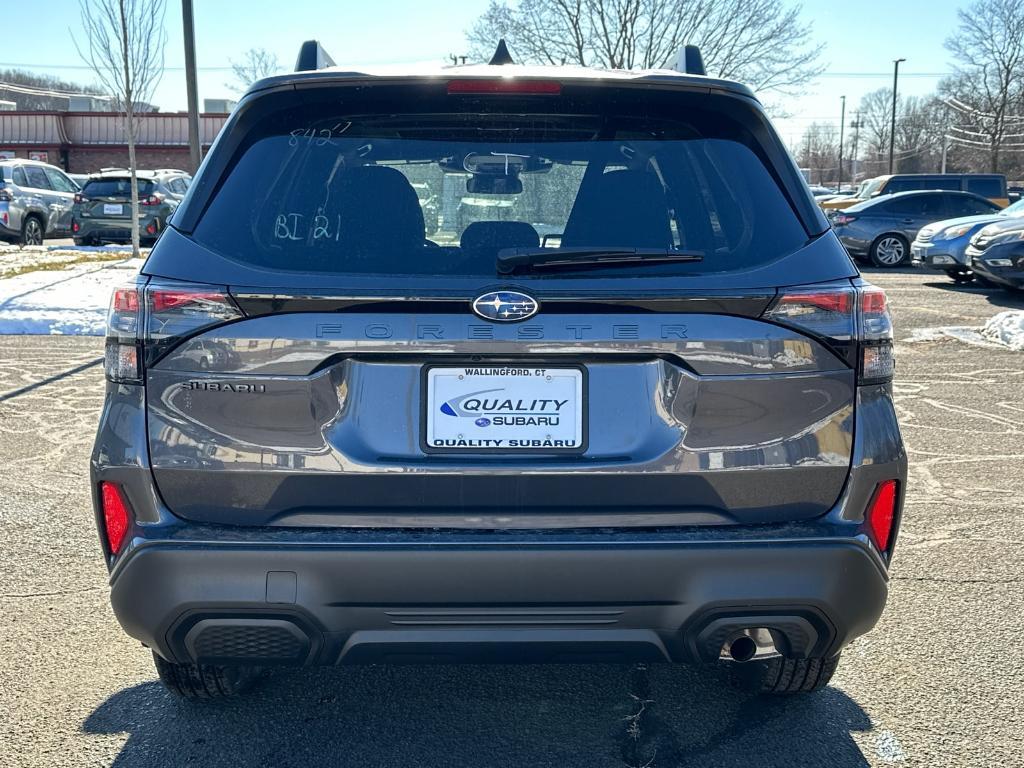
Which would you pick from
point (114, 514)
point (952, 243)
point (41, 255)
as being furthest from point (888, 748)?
point (41, 255)

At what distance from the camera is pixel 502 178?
2.66 metres

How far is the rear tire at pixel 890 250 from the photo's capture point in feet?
66.5

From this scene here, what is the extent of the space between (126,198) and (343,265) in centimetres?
2060

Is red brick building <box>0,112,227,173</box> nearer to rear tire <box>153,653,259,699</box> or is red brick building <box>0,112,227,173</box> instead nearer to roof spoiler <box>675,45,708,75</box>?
roof spoiler <box>675,45,708,75</box>

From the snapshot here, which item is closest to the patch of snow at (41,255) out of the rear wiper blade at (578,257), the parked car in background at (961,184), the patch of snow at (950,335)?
the patch of snow at (950,335)

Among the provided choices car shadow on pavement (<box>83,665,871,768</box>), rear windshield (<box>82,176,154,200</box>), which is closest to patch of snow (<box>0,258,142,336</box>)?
rear windshield (<box>82,176,154,200</box>)

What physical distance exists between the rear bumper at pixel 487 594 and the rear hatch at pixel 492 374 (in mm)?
83

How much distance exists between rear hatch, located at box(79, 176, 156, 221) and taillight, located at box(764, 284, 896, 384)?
2094 cm

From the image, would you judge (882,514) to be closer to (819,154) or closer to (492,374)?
(492,374)

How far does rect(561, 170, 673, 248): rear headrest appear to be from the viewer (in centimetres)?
244

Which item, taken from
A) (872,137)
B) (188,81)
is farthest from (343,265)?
(872,137)

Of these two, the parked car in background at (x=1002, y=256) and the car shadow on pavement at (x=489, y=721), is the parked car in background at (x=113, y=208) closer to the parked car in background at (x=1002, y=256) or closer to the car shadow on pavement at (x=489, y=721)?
the parked car in background at (x=1002, y=256)

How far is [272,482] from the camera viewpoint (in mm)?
2328

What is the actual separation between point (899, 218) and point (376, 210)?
19.6m
